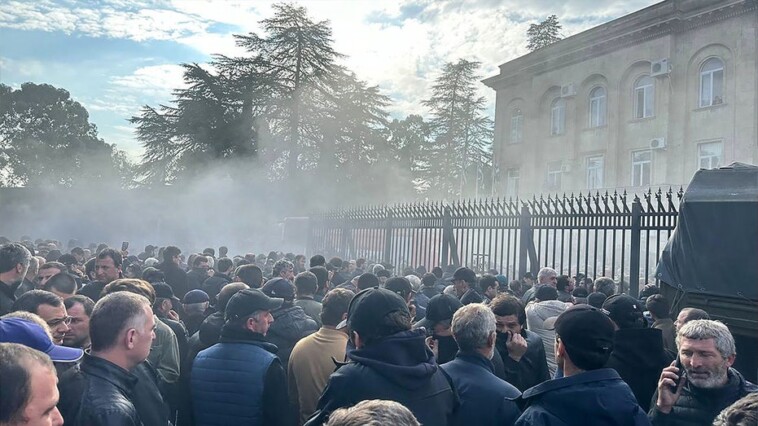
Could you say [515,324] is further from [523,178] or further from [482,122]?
[482,122]

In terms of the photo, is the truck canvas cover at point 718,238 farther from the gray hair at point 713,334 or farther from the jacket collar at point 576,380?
the jacket collar at point 576,380

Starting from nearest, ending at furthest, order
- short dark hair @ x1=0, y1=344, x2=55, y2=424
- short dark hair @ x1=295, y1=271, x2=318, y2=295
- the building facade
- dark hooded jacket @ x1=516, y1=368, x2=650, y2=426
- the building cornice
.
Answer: short dark hair @ x1=0, y1=344, x2=55, y2=424
dark hooded jacket @ x1=516, y1=368, x2=650, y2=426
short dark hair @ x1=295, y1=271, x2=318, y2=295
the building facade
the building cornice

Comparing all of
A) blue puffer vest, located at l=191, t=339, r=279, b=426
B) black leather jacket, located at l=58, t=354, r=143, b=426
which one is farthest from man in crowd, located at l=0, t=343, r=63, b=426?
blue puffer vest, located at l=191, t=339, r=279, b=426

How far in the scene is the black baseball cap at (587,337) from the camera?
258 centimetres

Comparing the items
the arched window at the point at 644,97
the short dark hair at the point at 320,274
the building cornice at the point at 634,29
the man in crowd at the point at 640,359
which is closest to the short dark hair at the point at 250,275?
the short dark hair at the point at 320,274

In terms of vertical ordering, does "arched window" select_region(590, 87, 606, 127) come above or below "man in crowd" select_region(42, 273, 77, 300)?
above

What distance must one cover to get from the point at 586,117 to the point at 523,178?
15.1ft

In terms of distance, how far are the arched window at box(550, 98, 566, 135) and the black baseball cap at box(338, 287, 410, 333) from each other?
26.9 metres

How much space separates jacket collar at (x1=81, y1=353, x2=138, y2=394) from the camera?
2605 mm

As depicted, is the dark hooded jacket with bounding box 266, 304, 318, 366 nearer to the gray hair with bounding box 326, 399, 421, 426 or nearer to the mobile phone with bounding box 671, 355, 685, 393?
the mobile phone with bounding box 671, 355, 685, 393

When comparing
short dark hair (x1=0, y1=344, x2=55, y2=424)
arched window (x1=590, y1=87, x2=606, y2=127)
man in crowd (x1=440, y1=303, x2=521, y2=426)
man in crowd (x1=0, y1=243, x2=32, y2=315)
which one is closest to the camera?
short dark hair (x1=0, y1=344, x2=55, y2=424)

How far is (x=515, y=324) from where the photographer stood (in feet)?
13.2

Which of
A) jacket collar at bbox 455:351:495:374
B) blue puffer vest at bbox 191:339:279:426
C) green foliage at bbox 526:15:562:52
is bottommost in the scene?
blue puffer vest at bbox 191:339:279:426

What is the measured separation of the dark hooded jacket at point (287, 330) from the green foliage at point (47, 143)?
32.4 meters
